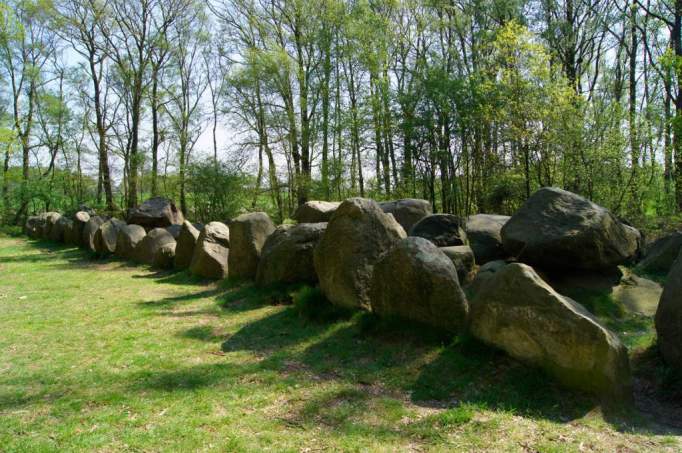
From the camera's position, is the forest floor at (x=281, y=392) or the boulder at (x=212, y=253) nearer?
the forest floor at (x=281, y=392)

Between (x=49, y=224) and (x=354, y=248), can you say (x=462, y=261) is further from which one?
(x=49, y=224)

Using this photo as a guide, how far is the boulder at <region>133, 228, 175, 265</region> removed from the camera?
15.2m

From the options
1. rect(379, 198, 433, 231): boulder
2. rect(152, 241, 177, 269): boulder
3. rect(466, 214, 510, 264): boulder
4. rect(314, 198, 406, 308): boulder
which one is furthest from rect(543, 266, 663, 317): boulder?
rect(152, 241, 177, 269): boulder

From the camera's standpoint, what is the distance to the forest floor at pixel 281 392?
4.06 metres

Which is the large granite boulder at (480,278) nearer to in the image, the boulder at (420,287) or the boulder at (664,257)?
the boulder at (420,287)

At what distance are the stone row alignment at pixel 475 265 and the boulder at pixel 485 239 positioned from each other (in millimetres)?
19

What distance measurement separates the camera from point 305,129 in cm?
2456

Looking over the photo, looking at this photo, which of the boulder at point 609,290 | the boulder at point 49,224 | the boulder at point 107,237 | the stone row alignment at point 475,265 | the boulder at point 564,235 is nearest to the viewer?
the stone row alignment at point 475,265

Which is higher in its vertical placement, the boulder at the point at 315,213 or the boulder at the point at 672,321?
the boulder at the point at 315,213

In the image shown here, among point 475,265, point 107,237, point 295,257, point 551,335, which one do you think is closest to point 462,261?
point 475,265

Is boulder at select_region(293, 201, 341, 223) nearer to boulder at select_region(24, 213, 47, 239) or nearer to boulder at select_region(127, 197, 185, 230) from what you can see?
boulder at select_region(127, 197, 185, 230)

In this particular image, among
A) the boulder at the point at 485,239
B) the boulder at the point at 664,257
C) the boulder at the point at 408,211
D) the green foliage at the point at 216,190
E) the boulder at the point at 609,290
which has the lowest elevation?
the boulder at the point at 609,290

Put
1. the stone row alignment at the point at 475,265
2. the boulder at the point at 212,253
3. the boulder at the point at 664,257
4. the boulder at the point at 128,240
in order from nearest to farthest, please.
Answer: the stone row alignment at the point at 475,265, the boulder at the point at 664,257, the boulder at the point at 212,253, the boulder at the point at 128,240

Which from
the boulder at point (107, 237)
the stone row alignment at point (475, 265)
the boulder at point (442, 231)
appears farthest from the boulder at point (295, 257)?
the boulder at point (107, 237)
